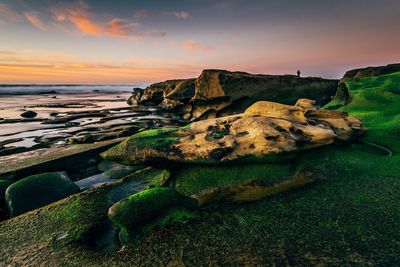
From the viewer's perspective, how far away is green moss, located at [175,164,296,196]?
5.42 meters

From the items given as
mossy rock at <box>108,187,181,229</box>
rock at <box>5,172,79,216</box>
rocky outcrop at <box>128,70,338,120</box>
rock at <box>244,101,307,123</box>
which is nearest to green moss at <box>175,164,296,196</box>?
mossy rock at <box>108,187,181,229</box>

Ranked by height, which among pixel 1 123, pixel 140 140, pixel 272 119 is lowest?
pixel 1 123

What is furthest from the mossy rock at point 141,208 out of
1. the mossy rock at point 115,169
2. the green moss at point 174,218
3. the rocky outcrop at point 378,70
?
the rocky outcrop at point 378,70

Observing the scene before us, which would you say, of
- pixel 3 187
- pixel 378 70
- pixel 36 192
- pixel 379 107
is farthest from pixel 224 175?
pixel 378 70

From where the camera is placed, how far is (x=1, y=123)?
17.1m

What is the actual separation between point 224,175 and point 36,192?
13.2 ft

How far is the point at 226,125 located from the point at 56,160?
209 inches

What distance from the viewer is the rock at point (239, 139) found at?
5.82m

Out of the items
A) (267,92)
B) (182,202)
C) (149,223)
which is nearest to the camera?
(149,223)

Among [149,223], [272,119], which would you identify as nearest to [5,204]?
[149,223]

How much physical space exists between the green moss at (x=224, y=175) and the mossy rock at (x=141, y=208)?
0.57 m

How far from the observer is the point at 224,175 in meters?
5.67

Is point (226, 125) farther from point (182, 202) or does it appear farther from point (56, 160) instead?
point (56, 160)

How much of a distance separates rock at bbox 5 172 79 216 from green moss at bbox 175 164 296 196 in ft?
8.67
